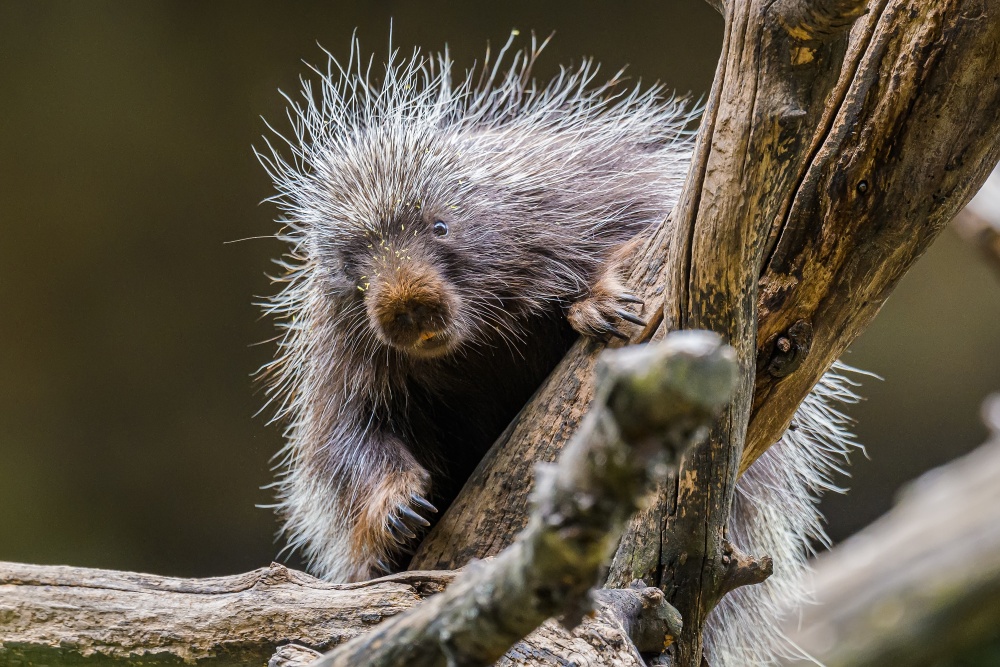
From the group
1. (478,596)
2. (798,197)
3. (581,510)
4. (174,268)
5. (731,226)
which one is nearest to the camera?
(581,510)

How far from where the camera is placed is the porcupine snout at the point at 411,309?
97.0 inches

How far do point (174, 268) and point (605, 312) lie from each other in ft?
13.5

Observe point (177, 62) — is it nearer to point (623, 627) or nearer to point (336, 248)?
point (336, 248)

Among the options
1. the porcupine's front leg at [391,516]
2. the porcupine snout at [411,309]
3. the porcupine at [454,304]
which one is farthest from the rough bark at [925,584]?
the porcupine snout at [411,309]

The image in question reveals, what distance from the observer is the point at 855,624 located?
18.7 feet

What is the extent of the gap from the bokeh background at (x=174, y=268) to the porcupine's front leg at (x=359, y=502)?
2377 millimetres

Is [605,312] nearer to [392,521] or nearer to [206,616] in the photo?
[392,521]

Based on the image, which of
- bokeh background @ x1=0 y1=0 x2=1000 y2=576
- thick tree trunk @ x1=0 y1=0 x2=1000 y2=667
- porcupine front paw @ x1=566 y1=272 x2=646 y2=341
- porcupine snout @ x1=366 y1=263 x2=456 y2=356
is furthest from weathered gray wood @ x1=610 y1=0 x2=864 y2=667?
bokeh background @ x1=0 y1=0 x2=1000 y2=576

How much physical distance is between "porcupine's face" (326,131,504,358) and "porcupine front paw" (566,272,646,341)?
373mm

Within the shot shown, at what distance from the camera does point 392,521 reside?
276 cm

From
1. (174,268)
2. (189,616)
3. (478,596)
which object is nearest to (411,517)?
(189,616)

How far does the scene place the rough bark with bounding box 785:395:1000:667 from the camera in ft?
17.9

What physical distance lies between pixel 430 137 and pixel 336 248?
0.54 meters

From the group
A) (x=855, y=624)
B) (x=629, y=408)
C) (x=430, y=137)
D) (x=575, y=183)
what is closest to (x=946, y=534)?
(x=855, y=624)
